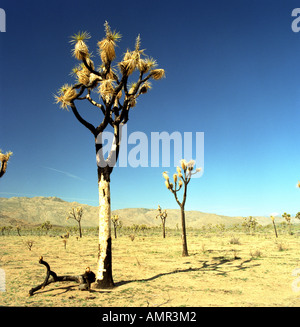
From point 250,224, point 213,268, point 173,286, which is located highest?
point 173,286

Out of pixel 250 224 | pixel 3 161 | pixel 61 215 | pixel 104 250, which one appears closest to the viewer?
A: pixel 104 250

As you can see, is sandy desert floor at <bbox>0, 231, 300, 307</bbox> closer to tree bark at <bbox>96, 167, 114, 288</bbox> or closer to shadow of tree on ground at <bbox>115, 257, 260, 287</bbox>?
shadow of tree on ground at <bbox>115, 257, 260, 287</bbox>

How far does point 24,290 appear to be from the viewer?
6.96 meters

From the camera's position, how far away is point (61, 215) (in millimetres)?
104938

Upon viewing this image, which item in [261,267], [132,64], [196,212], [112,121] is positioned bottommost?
[196,212]

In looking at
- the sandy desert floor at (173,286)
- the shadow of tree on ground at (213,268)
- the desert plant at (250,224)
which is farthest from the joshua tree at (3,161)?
the desert plant at (250,224)

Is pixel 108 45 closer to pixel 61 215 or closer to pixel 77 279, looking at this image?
pixel 77 279

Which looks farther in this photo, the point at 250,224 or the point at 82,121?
the point at 250,224

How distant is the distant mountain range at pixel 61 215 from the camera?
91938mm

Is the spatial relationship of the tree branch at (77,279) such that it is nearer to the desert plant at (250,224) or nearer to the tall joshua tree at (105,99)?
the tall joshua tree at (105,99)

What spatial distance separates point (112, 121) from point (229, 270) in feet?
26.6

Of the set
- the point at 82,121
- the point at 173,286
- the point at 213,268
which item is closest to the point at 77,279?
the point at 173,286
